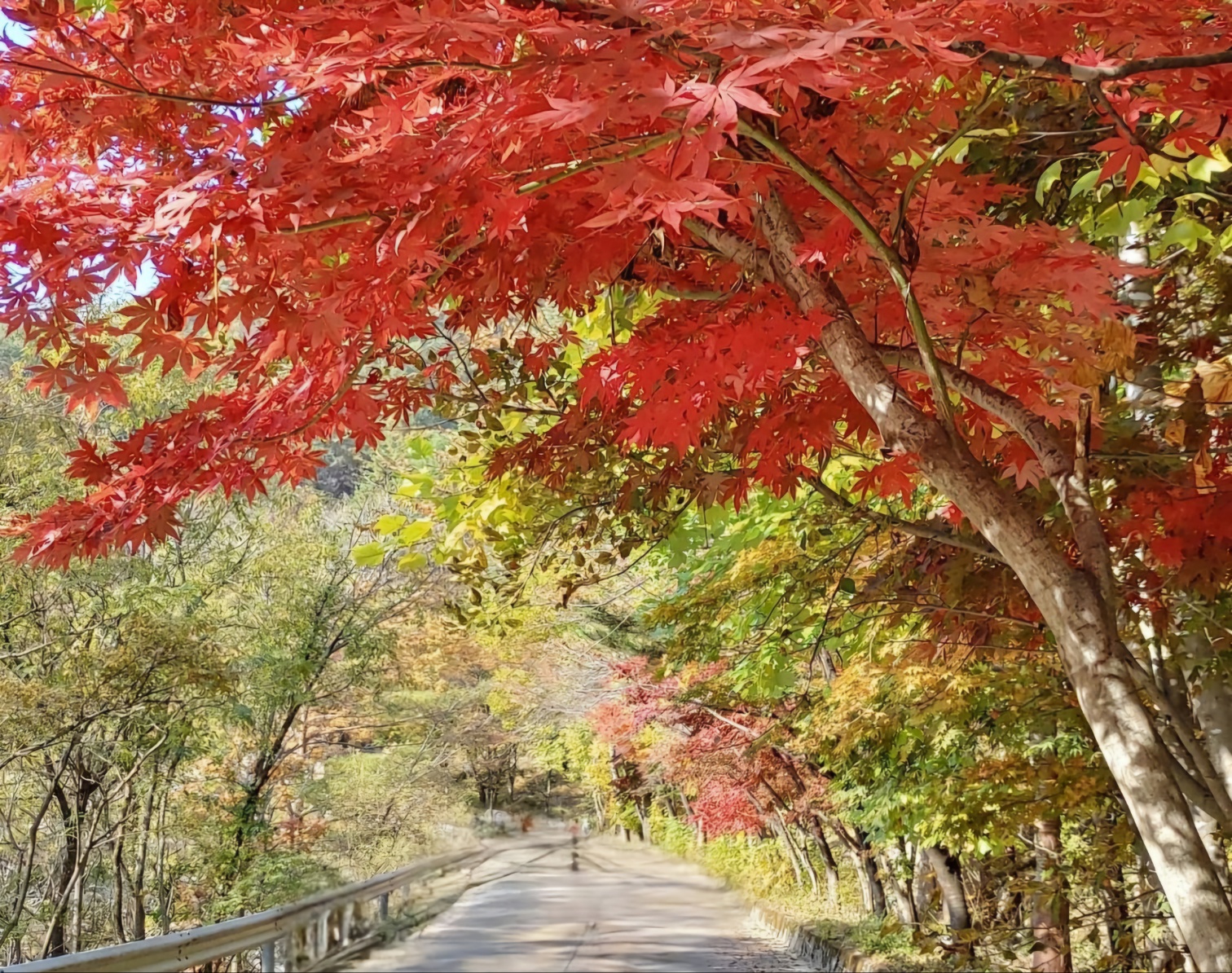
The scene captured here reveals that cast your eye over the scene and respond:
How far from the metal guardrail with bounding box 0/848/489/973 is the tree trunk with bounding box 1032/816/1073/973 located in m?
2.39

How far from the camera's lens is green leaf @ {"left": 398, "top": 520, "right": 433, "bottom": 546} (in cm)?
269

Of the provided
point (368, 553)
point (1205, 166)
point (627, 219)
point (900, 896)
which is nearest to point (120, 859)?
point (368, 553)

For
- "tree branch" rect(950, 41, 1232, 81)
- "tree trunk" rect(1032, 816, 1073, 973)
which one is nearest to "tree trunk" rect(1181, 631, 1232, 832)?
"tree trunk" rect(1032, 816, 1073, 973)

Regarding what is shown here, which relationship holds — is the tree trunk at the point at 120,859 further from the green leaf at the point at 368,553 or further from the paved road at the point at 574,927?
the green leaf at the point at 368,553

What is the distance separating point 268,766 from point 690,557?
336 cm

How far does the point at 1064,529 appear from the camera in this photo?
1.99 meters

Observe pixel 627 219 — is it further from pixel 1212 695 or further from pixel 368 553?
pixel 1212 695

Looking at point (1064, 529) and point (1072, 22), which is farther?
point (1064, 529)

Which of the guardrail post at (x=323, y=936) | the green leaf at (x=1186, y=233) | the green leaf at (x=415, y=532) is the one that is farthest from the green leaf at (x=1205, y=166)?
the guardrail post at (x=323, y=936)


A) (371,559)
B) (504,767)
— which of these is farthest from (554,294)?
(504,767)

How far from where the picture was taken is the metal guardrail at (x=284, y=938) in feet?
6.06

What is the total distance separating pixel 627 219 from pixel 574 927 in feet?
19.1

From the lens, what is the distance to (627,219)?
150cm

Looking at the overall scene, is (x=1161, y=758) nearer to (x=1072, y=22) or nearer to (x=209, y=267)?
(x=1072, y=22)
